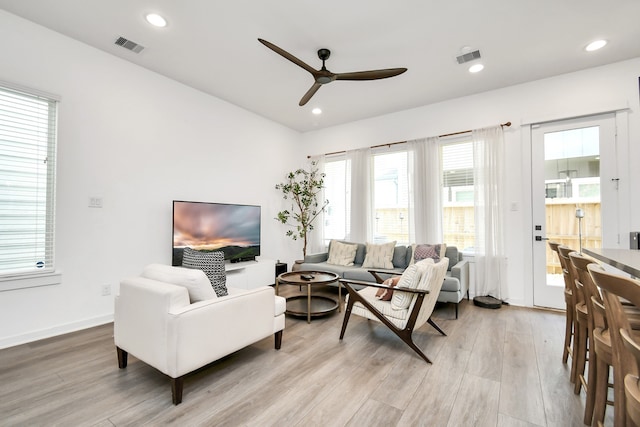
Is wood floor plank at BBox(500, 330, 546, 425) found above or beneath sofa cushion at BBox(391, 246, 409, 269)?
beneath

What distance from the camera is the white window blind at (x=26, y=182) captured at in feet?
8.73

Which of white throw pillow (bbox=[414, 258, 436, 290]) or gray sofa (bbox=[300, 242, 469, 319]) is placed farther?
gray sofa (bbox=[300, 242, 469, 319])

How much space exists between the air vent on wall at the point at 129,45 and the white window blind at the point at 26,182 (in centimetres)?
92

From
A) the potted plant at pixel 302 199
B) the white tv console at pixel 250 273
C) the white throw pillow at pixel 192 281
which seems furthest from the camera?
the potted plant at pixel 302 199

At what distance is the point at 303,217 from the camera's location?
5.69 meters

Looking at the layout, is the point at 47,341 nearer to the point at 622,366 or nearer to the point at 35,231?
the point at 35,231

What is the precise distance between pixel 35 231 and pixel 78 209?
39cm

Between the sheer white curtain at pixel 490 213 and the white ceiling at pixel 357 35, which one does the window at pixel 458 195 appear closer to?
the sheer white curtain at pixel 490 213

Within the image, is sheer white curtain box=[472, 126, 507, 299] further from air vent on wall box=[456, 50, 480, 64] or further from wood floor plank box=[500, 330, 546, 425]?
wood floor plank box=[500, 330, 546, 425]

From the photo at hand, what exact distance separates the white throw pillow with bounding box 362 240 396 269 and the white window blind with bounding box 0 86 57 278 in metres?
3.91

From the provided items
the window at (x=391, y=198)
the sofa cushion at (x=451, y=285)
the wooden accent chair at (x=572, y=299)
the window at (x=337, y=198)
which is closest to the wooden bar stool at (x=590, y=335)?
the wooden accent chair at (x=572, y=299)

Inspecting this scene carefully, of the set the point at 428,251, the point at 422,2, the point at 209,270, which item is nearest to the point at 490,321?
the point at 428,251

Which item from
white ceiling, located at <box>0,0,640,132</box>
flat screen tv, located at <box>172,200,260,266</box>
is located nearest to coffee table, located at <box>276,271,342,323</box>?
flat screen tv, located at <box>172,200,260,266</box>

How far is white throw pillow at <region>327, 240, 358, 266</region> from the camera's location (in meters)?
4.80
